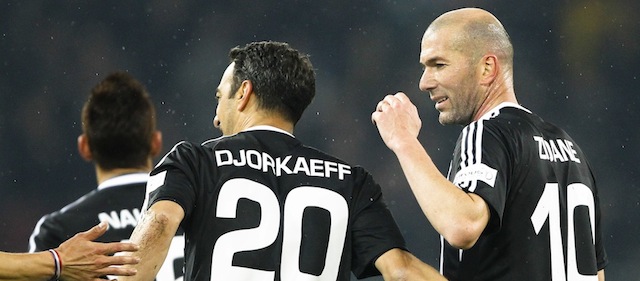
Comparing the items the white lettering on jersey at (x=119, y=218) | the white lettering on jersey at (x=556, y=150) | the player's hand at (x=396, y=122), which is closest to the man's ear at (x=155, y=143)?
the white lettering on jersey at (x=119, y=218)

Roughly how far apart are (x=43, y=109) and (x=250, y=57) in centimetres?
694

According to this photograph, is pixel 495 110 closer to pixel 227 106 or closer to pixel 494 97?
pixel 494 97

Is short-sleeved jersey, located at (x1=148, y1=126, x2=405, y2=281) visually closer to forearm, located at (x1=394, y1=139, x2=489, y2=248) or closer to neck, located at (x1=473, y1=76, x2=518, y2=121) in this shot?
forearm, located at (x1=394, y1=139, x2=489, y2=248)

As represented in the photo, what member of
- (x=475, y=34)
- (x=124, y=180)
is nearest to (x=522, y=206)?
(x=475, y=34)

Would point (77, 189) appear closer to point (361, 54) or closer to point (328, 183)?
point (361, 54)

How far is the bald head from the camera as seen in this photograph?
3643 mm

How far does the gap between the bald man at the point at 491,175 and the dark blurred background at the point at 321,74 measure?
552cm

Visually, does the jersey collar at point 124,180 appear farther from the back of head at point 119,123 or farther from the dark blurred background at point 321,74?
the dark blurred background at point 321,74

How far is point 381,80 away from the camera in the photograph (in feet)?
32.3

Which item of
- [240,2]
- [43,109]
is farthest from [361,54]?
[43,109]

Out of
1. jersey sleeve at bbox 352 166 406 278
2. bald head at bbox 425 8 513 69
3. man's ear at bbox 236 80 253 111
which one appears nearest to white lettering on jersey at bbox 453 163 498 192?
jersey sleeve at bbox 352 166 406 278

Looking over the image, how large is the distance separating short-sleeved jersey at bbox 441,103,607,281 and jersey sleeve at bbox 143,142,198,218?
89 cm

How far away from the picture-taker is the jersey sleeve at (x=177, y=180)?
122 inches

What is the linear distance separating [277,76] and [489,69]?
80cm
